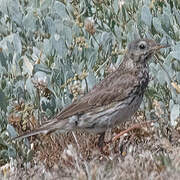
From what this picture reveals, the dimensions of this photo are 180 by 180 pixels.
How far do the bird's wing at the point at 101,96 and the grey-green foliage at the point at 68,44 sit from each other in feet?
1.40

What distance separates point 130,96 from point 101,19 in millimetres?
2560

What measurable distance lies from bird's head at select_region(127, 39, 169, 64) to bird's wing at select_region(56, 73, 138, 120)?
0.35 m

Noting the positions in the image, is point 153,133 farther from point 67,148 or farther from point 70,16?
point 70,16

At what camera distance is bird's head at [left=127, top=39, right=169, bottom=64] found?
26.6 ft

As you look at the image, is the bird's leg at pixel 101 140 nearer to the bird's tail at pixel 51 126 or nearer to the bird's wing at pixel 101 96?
the bird's wing at pixel 101 96

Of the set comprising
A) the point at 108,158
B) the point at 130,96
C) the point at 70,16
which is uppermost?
the point at 70,16

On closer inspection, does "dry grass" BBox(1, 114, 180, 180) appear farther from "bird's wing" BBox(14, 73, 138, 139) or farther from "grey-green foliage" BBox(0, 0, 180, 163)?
"grey-green foliage" BBox(0, 0, 180, 163)

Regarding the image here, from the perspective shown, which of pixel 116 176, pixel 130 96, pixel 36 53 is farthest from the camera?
pixel 36 53

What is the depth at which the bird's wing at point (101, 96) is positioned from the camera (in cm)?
779

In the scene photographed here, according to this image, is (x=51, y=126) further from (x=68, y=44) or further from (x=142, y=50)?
(x=68, y=44)

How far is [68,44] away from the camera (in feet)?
30.5

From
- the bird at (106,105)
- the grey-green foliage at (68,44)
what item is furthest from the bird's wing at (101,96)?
the grey-green foliage at (68,44)

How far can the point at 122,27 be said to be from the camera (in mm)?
9773

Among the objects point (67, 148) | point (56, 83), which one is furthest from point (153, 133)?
point (56, 83)
